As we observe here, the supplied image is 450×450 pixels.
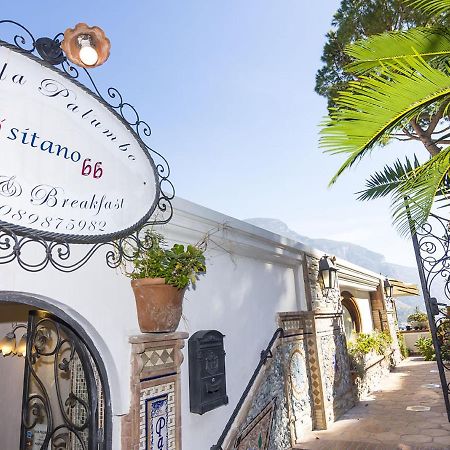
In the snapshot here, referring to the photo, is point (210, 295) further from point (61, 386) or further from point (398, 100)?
point (398, 100)

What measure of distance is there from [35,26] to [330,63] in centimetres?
610

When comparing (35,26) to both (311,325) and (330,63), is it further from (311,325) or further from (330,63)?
(330,63)

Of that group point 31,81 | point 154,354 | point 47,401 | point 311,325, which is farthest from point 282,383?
point 31,81

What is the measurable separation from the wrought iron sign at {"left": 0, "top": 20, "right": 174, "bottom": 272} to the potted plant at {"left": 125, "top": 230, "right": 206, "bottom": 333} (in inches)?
6.6

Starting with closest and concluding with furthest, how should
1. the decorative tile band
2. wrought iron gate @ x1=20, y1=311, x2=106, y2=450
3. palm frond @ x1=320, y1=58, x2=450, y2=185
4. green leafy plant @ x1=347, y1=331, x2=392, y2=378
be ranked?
1. palm frond @ x1=320, y1=58, x2=450, y2=185
2. wrought iron gate @ x1=20, y1=311, x2=106, y2=450
3. the decorative tile band
4. green leafy plant @ x1=347, y1=331, x2=392, y2=378

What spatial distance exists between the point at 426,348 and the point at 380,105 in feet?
43.6

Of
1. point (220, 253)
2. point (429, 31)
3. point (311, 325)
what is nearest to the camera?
point (429, 31)

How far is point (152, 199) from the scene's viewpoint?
292cm

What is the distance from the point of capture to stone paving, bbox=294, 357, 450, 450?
4.66 meters

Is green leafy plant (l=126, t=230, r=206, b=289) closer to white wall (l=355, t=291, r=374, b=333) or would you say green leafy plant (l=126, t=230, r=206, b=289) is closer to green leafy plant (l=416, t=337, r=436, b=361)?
white wall (l=355, t=291, r=374, b=333)

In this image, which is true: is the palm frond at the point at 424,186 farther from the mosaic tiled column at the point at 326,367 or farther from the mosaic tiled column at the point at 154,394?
the mosaic tiled column at the point at 326,367

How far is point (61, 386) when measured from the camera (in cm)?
327

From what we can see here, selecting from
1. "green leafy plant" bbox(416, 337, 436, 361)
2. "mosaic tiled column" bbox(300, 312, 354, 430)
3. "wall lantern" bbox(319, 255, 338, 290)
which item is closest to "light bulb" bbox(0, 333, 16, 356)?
"mosaic tiled column" bbox(300, 312, 354, 430)

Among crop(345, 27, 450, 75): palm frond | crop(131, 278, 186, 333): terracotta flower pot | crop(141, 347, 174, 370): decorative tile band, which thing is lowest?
crop(141, 347, 174, 370): decorative tile band
